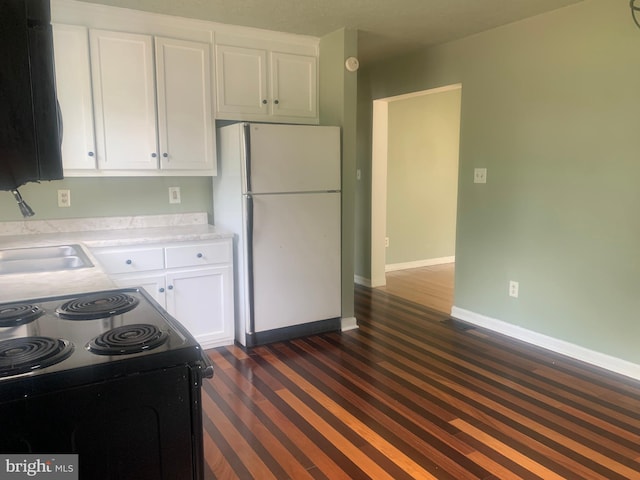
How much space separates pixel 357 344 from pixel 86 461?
8.27 ft

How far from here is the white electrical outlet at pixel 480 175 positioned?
363 centimetres

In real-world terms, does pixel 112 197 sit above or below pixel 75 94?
below

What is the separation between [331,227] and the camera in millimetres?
3520

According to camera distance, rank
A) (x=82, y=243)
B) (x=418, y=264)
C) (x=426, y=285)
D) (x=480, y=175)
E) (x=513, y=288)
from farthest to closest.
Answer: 1. (x=418, y=264)
2. (x=426, y=285)
3. (x=480, y=175)
4. (x=513, y=288)
5. (x=82, y=243)

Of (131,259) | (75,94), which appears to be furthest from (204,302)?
(75,94)

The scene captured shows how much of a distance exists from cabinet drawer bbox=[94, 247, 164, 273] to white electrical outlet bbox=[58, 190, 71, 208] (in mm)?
557

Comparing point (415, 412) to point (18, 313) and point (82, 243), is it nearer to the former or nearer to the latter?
point (18, 313)

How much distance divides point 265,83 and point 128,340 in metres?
2.70

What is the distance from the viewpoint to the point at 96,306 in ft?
4.68

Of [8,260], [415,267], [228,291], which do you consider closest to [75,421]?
[8,260]

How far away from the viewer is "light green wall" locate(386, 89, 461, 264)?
219 inches

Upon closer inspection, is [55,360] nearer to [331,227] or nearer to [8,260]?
[8,260]

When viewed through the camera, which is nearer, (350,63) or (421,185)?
(350,63)

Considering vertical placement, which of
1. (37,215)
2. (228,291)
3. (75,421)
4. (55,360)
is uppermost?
(37,215)
